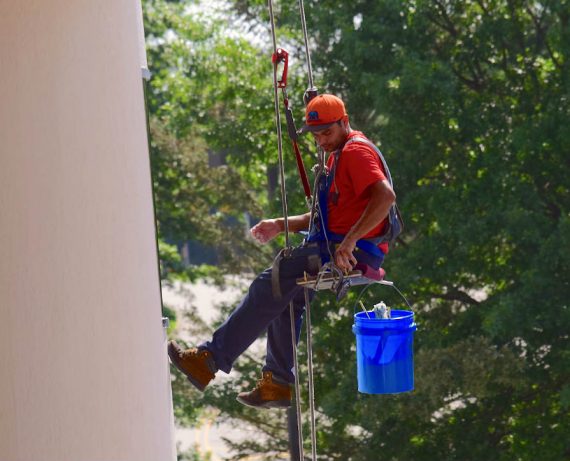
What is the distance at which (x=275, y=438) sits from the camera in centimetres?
1878

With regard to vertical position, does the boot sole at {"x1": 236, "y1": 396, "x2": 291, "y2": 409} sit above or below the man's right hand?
below

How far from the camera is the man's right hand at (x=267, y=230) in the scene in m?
5.66

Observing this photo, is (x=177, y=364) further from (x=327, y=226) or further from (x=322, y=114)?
(x=322, y=114)

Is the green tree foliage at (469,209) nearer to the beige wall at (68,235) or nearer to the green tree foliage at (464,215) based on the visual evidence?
the green tree foliage at (464,215)

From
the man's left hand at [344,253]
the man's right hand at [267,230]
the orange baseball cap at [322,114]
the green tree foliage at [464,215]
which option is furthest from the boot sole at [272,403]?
the green tree foliage at [464,215]

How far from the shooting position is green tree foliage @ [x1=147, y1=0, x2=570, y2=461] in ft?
44.9

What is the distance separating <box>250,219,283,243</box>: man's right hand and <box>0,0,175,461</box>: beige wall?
1.33 metres

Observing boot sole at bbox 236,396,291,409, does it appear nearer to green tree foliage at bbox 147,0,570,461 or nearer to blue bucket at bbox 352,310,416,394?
blue bucket at bbox 352,310,416,394

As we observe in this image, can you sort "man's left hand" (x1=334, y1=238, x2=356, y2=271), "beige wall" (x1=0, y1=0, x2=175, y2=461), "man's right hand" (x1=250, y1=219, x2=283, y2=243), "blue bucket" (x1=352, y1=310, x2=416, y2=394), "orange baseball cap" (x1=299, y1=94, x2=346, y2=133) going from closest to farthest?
"beige wall" (x1=0, y1=0, x2=175, y2=461), "man's left hand" (x1=334, y1=238, x2=356, y2=271), "orange baseball cap" (x1=299, y1=94, x2=346, y2=133), "blue bucket" (x1=352, y1=310, x2=416, y2=394), "man's right hand" (x1=250, y1=219, x2=283, y2=243)

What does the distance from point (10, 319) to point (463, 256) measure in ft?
36.5

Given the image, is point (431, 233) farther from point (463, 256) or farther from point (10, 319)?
point (10, 319)

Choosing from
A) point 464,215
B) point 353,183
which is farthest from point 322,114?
point 464,215

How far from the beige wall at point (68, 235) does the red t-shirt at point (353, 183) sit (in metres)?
1.20

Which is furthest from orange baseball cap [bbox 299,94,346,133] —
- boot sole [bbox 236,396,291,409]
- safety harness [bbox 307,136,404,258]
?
boot sole [bbox 236,396,291,409]
